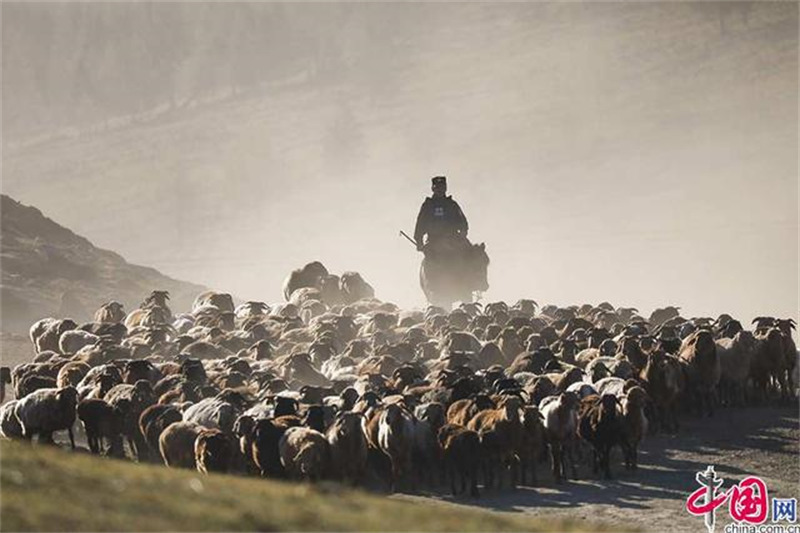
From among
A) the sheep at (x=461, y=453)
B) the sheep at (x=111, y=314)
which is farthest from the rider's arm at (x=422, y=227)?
the sheep at (x=461, y=453)

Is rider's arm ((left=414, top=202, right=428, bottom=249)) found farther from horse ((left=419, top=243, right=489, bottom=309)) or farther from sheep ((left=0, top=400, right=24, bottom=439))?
sheep ((left=0, top=400, right=24, bottom=439))

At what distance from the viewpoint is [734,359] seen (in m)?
34.8

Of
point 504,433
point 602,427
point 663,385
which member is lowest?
point 504,433

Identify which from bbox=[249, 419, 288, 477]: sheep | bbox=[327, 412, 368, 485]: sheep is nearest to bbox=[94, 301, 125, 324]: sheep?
bbox=[249, 419, 288, 477]: sheep

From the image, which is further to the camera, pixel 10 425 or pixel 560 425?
pixel 10 425

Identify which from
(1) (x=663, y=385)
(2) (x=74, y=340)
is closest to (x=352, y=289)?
(2) (x=74, y=340)

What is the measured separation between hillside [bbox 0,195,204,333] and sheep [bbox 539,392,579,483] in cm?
5623

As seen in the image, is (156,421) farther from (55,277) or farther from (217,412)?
(55,277)

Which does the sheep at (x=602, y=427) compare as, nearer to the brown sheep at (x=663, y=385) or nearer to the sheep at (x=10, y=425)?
the brown sheep at (x=663, y=385)

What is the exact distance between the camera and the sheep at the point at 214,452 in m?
27.2

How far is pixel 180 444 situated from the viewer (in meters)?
28.4

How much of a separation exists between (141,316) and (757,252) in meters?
99.5

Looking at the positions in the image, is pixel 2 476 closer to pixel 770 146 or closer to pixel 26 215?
pixel 26 215

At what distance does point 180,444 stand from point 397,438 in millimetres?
4453
